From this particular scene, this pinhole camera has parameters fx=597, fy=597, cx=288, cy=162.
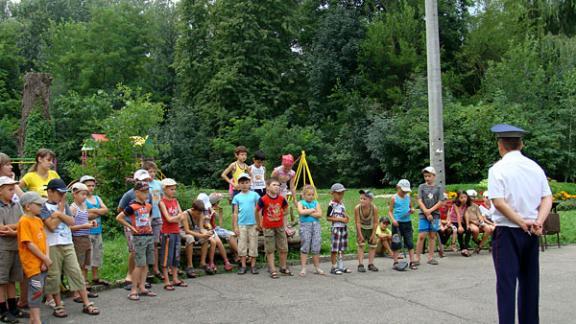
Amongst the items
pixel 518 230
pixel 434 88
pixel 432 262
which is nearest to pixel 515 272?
pixel 518 230

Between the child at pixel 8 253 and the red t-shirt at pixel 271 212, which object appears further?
the red t-shirt at pixel 271 212

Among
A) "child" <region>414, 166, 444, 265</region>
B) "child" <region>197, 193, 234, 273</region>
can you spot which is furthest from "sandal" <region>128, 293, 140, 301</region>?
A: "child" <region>414, 166, 444, 265</region>

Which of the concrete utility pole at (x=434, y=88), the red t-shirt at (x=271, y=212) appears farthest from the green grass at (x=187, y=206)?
the concrete utility pole at (x=434, y=88)

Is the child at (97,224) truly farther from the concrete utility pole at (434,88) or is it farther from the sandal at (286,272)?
the concrete utility pole at (434,88)

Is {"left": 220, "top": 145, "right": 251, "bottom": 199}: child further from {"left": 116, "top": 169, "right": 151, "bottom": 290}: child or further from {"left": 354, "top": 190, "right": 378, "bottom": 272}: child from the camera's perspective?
{"left": 116, "top": 169, "right": 151, "bottom": 290}: child

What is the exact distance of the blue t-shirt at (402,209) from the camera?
35.6ft

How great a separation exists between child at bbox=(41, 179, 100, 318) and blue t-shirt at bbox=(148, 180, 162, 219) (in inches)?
61.4

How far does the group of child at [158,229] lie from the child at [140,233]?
0.01 metres

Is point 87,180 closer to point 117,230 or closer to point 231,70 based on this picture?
point 117,230

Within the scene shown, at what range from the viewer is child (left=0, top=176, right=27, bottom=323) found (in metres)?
6.91

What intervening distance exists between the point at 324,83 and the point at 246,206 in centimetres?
2934

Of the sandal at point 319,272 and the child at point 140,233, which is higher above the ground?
the child at point 140,233

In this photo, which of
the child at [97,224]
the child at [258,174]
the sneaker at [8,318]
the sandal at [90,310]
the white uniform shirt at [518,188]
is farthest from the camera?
the child at [258,174]

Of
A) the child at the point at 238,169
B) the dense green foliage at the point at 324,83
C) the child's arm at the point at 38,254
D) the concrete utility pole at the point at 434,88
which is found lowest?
the child's arm at the point at 38,254
